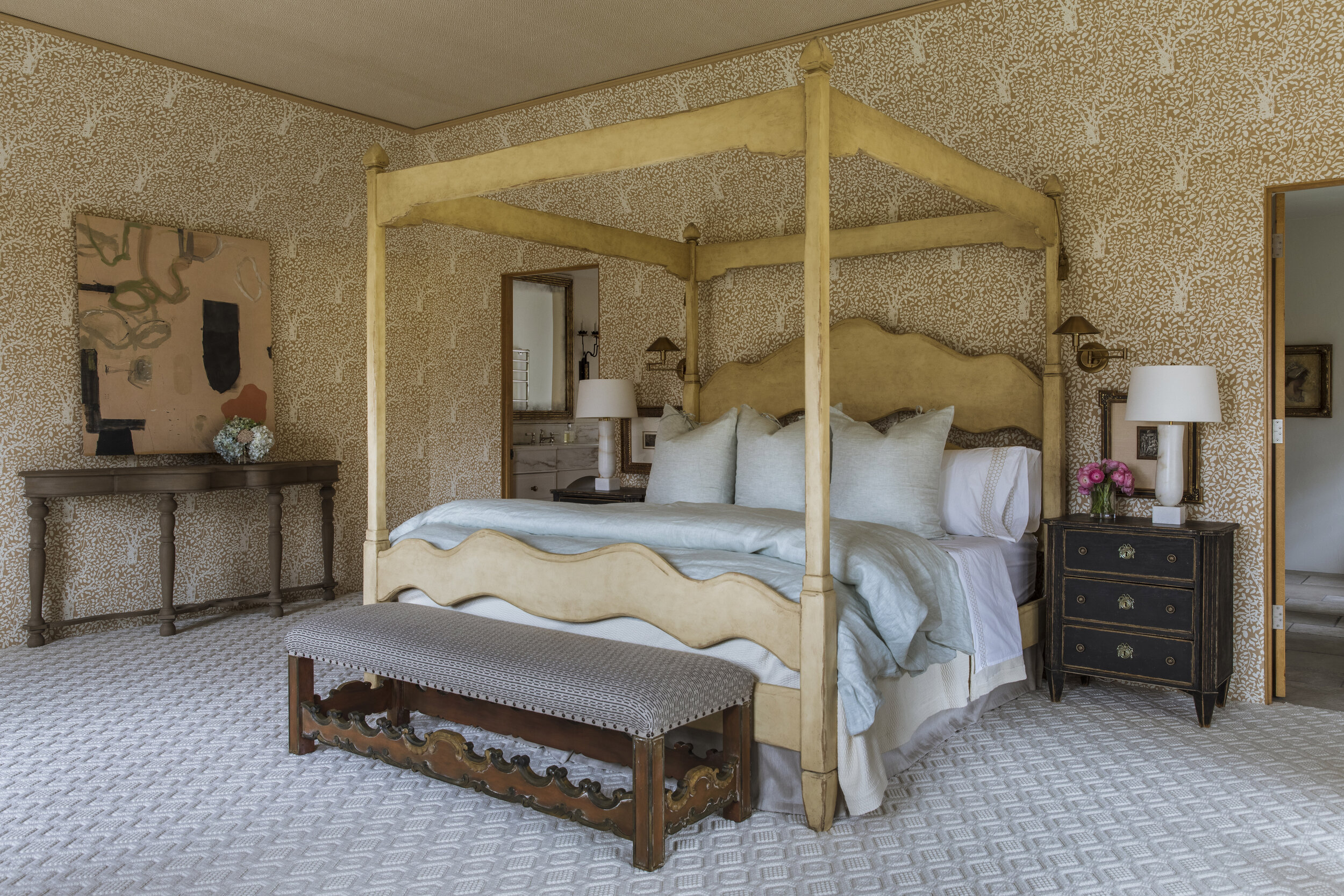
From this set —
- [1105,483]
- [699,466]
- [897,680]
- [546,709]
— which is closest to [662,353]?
[699,466]

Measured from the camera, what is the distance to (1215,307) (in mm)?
3904

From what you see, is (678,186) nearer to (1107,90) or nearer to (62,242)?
(1107,90)

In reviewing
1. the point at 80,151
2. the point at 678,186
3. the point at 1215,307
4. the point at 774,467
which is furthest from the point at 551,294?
the point at 1215,307

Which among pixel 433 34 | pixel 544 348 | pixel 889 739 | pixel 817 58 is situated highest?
pixel 433 34

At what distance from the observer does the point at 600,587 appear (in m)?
3.05

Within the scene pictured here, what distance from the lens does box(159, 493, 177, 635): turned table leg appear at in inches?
194

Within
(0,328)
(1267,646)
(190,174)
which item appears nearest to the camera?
(1267,646)

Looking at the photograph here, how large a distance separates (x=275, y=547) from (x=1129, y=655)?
4304 mm

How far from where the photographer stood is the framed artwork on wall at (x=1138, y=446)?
3967 mm

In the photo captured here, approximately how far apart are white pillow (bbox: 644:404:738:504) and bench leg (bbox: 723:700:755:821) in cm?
156

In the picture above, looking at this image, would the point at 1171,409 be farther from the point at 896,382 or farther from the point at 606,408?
the point at 606,408

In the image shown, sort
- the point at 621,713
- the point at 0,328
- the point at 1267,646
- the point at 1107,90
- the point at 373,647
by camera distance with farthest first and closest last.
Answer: the point at 0,328 < the point at 1107,90 < the point at 1267,646 < the point at 373,647 < the point at 621,713

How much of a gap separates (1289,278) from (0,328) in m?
8.17

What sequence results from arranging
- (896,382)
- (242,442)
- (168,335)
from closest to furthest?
1. (896,382)
2. (168,335)
3. (242,442)
